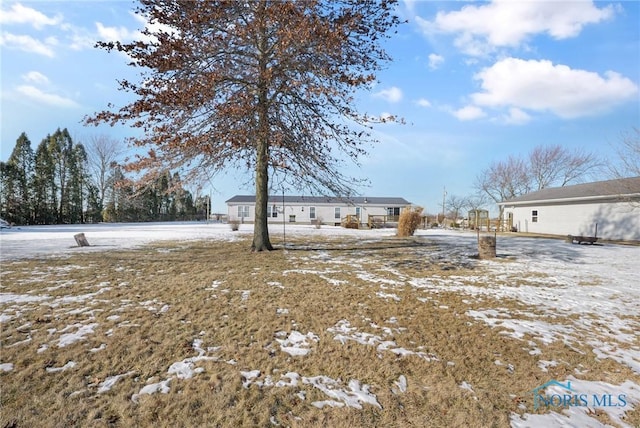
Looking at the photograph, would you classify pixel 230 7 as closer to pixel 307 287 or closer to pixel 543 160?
pixel 307 287

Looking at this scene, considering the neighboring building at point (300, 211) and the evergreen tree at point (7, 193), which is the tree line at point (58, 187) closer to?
the evergreen tree at point (7, 193)

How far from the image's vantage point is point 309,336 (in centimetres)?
403

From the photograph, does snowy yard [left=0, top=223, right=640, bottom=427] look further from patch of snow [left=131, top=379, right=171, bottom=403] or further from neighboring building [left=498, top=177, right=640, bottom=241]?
neighboring building [left=498, top=177, right=640, bottom=241]

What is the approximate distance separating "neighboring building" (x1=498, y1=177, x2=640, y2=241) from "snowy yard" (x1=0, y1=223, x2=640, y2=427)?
48.8 ft

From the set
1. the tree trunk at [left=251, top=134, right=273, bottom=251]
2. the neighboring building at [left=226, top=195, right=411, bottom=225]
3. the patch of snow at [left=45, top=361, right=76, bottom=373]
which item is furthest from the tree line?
the patch of snow at [left=45, top=361, right=76, bottom=373]

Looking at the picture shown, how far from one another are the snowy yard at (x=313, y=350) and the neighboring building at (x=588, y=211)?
A: 14.9 m

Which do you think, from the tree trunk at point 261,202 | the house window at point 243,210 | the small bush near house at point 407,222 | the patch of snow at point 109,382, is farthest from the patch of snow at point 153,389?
the house window at point 243,210

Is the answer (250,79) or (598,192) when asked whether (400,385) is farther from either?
(598,192)

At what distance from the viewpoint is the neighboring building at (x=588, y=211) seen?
17516 mm

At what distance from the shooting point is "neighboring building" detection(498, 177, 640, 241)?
17516 millimetres

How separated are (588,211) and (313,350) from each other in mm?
23805

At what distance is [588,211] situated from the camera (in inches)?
790

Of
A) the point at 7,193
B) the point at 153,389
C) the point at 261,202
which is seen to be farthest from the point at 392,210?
the point at 153,389

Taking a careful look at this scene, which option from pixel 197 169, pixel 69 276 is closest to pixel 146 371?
pixel 69 276
